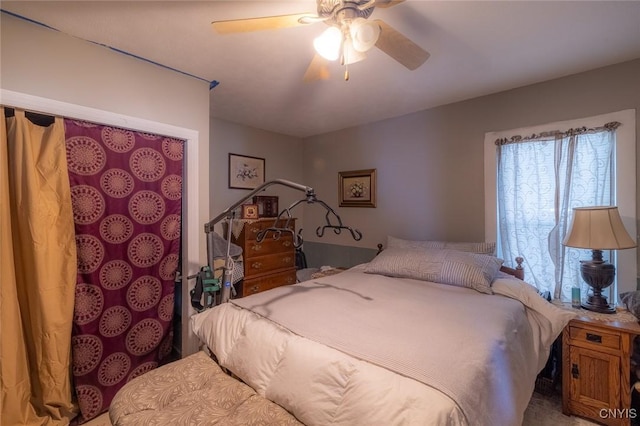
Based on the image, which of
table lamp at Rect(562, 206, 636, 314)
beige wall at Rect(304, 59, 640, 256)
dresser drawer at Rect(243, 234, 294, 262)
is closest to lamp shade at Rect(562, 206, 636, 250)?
table lamp at Rect(562, 206, 636, 314)

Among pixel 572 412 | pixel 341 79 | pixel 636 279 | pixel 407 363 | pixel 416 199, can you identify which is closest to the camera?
pixel 407 363

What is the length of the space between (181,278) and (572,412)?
2.86 metres

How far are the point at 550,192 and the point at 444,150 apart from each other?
37.6 inches

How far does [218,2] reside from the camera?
55.9 inches

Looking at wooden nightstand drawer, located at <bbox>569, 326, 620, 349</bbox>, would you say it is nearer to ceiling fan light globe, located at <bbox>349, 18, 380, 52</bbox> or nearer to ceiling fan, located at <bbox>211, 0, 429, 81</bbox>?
ceiling fan, located at <bbox>211, 0, 429, 81</bbox>

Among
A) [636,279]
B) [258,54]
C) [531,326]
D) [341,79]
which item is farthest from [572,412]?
[258,54]

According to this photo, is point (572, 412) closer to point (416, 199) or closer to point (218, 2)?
point (416, 199)

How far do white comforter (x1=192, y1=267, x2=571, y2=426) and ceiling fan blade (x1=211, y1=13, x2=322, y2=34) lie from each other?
4.62 feet

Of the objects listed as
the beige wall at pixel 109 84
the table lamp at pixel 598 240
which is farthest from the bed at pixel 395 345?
the beige wall at pixel 109 84

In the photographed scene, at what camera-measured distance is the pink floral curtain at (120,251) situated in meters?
1.75

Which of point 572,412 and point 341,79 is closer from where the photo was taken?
point 572,412

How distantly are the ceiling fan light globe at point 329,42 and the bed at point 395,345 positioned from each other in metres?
1.32

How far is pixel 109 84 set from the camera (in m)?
1.82

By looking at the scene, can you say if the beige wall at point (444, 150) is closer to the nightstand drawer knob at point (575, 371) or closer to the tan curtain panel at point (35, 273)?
the nightstand drawer knob at point (575, 371)
